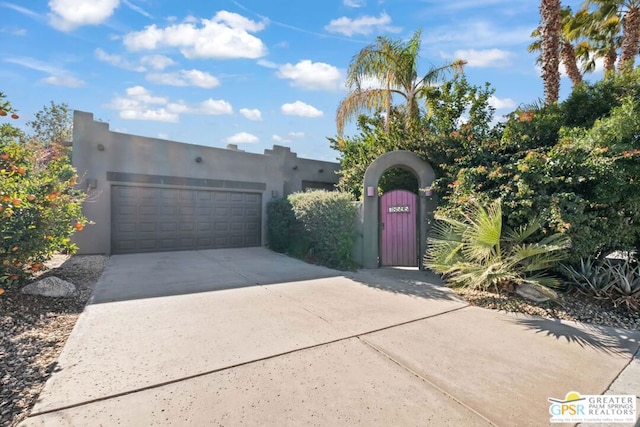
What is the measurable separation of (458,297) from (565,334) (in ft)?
5.43

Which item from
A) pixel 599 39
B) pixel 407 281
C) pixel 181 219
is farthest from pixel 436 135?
pixel 599 39

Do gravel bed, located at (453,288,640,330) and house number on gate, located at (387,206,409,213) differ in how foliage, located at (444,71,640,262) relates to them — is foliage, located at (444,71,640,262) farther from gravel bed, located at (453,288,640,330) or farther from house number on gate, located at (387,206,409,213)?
house number on gate, located at (387,206,409,213)

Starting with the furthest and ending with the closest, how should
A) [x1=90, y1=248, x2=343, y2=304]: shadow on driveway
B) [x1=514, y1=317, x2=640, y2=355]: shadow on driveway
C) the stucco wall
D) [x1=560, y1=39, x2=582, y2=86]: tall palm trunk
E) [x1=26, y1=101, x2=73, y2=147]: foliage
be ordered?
[x1=26, y1=101, x2=73, y2=147]: foliage
[x1=560, y1=39, x2=582, y2=86]: tall palm trunk
the stucco wall
[x1=90, y1=248, x2=343, y2=304]: shadow on driveway
[x1=514, y1=317, x2=640, y2=355]: shadow on driveway

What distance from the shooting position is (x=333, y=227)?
802cm

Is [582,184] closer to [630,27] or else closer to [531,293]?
[531,293]

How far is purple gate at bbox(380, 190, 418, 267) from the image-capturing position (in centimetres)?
785

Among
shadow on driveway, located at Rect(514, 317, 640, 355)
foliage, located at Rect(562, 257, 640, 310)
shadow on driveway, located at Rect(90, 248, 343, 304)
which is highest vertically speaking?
foliage, located at Rect(562, 257, 640, 310)

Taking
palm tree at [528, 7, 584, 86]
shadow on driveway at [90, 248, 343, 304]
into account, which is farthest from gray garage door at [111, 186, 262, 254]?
palm tree at [528, 7, 584, 86]

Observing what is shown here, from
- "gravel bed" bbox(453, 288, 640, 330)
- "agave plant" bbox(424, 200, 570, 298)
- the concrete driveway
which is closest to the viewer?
the concrete driveway

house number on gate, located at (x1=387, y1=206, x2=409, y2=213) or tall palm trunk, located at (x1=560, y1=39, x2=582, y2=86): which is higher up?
tall palm trunk, located at (x1=560, y1=39, x2=582, y2=86)

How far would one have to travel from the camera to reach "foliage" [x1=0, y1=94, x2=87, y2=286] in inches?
170

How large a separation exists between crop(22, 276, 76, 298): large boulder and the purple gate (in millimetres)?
6402

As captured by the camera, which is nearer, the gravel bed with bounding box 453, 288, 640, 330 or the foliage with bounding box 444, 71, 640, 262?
the gravel bed with bounding box 453, 288, 640, 330

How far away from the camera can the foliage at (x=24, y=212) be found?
4.32 meters
